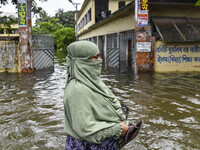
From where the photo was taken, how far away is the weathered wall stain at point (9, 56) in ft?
43.9

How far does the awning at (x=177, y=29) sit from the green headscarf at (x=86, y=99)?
1084 centimetres

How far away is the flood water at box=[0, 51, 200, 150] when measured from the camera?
4070 mm

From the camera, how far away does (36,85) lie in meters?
9.52

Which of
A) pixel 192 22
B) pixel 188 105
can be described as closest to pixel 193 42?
pixel 192 22

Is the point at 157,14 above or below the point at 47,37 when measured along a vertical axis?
above

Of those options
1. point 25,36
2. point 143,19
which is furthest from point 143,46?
point 25,36

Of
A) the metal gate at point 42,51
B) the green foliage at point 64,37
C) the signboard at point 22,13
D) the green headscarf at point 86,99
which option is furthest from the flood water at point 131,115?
the green foliage at point 64,37

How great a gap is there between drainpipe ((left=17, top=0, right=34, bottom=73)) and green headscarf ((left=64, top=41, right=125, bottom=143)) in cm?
1174

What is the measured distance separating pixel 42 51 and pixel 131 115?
35.5 ft

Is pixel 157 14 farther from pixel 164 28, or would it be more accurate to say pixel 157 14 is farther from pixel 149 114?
pixel 149 114

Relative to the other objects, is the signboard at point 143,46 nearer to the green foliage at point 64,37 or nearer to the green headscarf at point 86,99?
the green headscarf at point 86,99

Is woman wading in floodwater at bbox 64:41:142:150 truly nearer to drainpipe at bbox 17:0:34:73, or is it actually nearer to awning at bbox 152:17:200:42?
awning at bbox 152:17:200:42

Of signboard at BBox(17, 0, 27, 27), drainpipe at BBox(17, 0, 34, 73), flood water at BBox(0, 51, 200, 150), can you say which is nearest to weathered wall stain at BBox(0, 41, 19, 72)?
drainpipe at BBox(17, 0, 34, 73)

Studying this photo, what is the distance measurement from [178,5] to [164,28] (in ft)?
6.60
